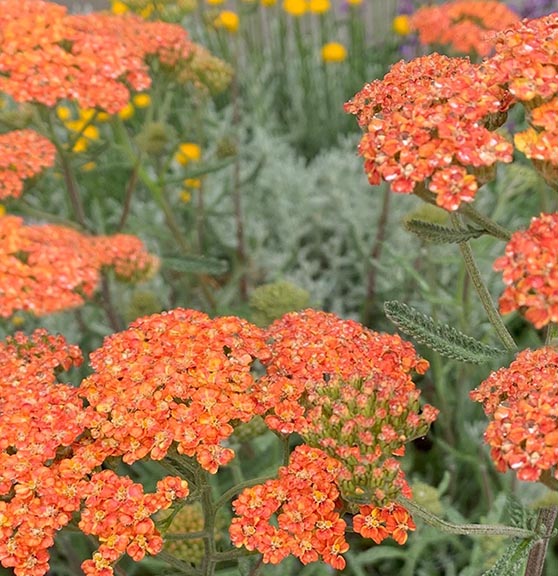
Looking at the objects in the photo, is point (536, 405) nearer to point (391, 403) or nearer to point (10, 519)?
point (391, 403)

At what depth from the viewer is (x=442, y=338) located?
4.30 ft

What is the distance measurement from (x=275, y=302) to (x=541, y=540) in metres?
1.16

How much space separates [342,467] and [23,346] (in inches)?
30.2

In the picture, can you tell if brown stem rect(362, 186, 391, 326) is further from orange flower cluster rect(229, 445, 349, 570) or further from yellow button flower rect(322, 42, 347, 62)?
orange flower cluster rect(229, 445, 349, 570)

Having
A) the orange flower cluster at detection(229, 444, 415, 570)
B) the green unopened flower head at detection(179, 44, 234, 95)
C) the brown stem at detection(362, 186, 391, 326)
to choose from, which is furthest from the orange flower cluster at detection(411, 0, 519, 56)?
the orange flower cluster at detection(229, 444, 415, 570)

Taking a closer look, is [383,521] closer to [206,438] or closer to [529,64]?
[206,438]

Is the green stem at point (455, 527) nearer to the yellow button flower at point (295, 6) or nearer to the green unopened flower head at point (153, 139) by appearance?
the green unopened flower head at point (153, 139)

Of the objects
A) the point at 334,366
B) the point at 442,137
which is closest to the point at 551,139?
the point at 442,137

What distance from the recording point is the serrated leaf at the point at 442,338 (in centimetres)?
129

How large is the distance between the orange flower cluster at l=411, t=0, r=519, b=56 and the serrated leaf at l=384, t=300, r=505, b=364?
171 cm

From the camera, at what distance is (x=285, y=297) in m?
2.32

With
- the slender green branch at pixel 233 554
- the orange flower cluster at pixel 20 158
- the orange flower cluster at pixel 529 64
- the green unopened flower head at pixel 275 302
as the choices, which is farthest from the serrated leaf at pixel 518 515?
the orange flower cluster at pixel 20 158

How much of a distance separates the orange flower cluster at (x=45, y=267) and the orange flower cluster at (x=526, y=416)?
1.08 metres

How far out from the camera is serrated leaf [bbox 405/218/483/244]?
1.24 meters
